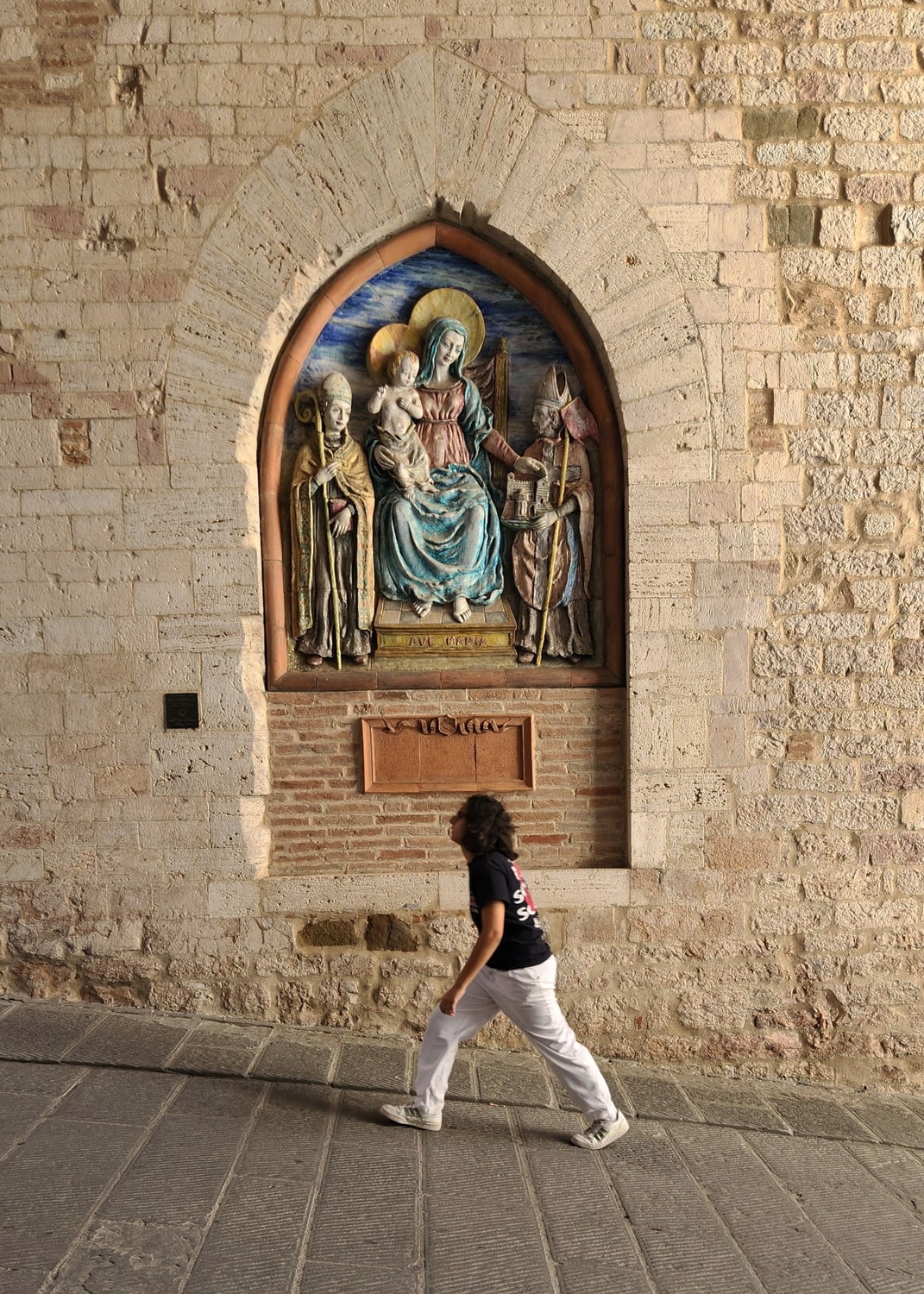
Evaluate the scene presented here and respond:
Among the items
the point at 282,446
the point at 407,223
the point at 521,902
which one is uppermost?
the point at 407,223

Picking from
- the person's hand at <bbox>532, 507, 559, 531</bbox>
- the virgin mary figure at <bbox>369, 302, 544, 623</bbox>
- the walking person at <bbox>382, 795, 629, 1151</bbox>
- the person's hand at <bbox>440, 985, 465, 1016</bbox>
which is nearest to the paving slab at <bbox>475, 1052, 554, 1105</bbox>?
the walking person at <bbox>382, 795, 629, 1151</bbox>

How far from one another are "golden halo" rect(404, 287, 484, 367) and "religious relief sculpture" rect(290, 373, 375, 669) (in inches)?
17.6

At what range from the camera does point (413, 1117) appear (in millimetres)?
3557

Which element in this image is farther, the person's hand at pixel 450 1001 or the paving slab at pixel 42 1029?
the paving slab at pixel 42 1029

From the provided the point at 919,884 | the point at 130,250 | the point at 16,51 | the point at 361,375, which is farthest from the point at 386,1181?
the point at 16,51

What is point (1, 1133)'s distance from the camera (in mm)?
3293

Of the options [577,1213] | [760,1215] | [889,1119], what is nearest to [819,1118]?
[889,1119]

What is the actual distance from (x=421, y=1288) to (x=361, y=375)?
3.89 meters

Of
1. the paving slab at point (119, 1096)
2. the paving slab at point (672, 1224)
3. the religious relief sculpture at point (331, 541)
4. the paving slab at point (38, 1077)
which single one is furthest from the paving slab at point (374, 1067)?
the religious relief sculpture at point (331, 541)

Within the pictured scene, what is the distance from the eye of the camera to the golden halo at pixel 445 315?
4754mm

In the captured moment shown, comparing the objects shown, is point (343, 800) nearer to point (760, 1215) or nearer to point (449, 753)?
point (449, 753)

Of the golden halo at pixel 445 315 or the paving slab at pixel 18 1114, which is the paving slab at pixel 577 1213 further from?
the golden halo at pixel 445 315

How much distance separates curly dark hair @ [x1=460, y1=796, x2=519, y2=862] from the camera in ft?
10.7

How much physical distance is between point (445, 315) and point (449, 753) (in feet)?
7.35
